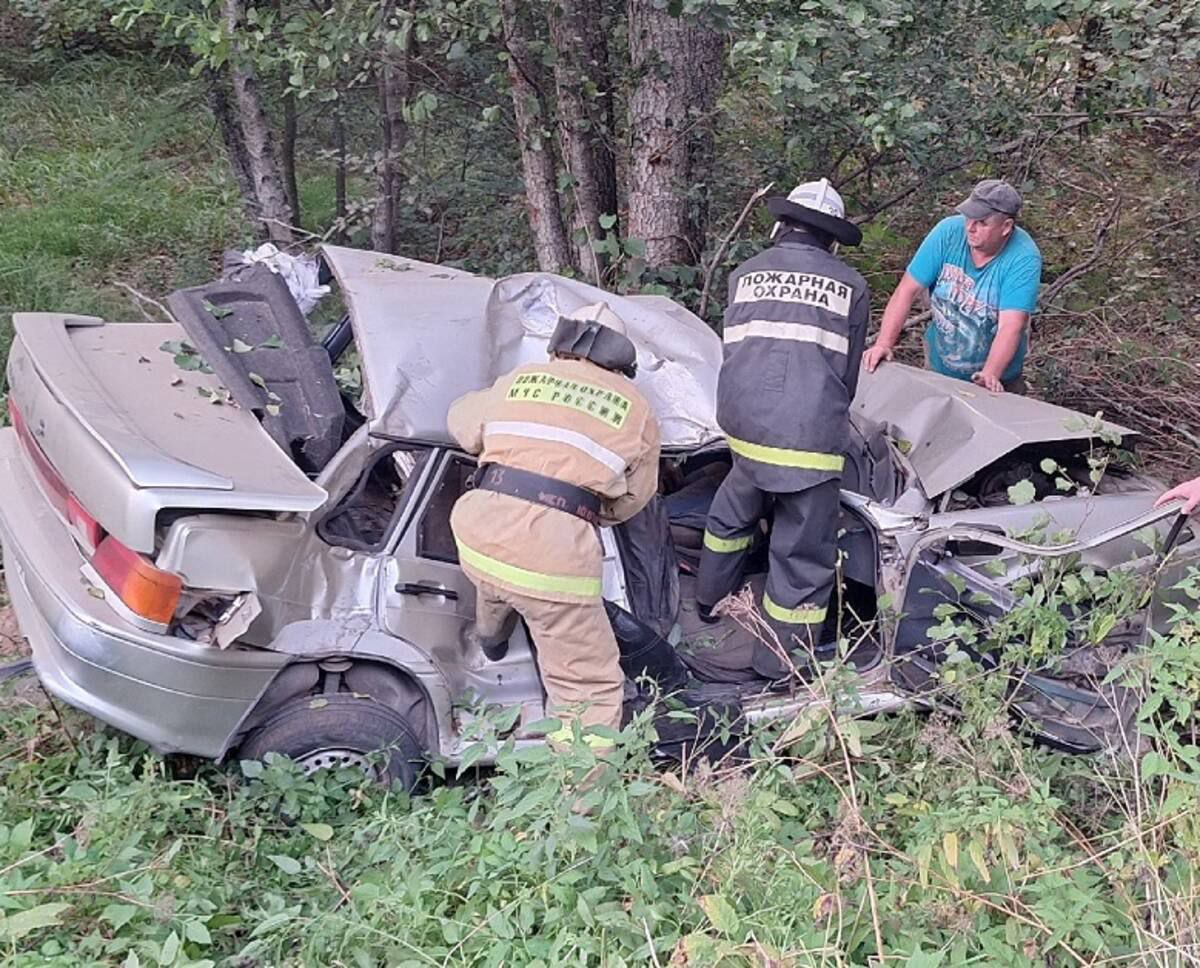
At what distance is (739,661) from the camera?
4.32 metres

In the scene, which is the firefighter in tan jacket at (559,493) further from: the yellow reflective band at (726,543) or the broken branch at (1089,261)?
the broken branch at (1089,261)

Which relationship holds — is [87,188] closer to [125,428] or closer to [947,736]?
[125,428]

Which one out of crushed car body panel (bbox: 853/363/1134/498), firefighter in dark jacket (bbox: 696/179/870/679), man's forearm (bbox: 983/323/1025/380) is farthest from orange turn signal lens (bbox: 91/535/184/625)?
man's forearm (bbox: 983/323/1025/380)

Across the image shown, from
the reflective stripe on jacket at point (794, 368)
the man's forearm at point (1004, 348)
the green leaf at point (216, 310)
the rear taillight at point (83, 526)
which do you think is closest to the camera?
the rear taillight at point (83, 526)

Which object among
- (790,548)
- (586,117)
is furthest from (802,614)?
(586,117)

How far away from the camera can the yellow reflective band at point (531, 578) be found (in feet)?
11.2

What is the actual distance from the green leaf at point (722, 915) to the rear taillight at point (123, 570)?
5.20ft

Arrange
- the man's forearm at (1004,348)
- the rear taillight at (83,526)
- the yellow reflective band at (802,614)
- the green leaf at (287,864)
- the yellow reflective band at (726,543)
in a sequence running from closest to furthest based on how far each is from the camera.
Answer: the green leaf at (287,864) → the rear taillight at (83,526) → the yellow reflective band at (802,614) → the yellow reflective band at (726,543) → the man's forearm at (1004,348)

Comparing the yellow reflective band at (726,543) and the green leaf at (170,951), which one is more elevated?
the green leaf at (170,951)

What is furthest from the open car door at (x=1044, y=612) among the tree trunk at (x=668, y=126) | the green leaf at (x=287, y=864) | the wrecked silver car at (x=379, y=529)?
the tree trunk at (x=668, y=126)

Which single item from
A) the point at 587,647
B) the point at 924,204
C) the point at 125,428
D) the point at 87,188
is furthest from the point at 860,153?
the point at 87,188

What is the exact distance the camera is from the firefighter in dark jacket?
3.96m

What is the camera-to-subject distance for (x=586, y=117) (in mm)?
6070

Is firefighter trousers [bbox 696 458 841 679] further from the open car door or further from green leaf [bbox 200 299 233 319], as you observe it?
green leaf [bbox 200 299 233 319]
